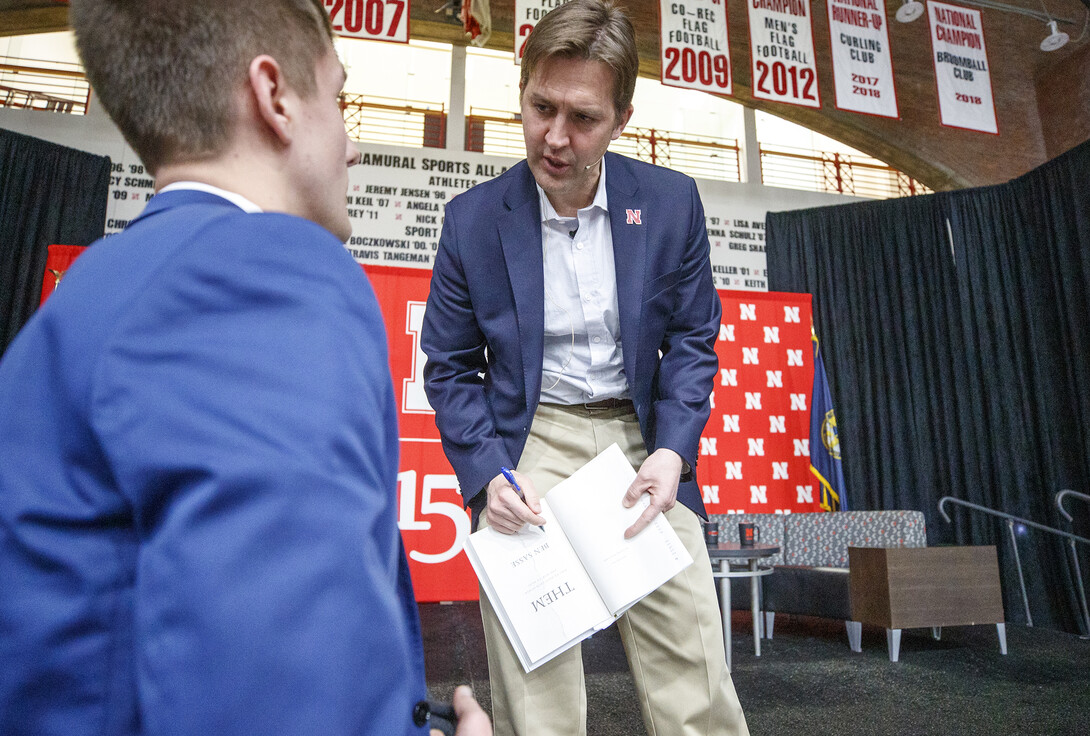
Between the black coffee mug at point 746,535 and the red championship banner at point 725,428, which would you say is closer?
the black coffee mug at point 746,535

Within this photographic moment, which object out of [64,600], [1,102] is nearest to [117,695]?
[64,600]

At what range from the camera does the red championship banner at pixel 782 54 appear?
520 cm

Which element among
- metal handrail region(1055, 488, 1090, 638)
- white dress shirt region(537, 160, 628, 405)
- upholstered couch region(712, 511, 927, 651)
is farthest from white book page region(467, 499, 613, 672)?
metal handrail region(1055, 488, 1090, 638)

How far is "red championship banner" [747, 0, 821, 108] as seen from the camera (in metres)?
5.20

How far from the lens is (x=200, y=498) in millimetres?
332

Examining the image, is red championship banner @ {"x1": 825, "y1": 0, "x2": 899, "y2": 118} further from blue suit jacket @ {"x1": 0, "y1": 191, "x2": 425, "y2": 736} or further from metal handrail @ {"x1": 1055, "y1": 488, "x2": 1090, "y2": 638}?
blue suit jacket @ {"x1": 0, "y1": 191, "x2": 425, "y2": 736}

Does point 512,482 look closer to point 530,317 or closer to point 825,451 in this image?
point 530,317

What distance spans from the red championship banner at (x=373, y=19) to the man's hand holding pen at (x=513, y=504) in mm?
4606

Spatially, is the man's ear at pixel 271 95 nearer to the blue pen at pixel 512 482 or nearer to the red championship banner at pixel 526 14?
the blue pen at pixel 512 482

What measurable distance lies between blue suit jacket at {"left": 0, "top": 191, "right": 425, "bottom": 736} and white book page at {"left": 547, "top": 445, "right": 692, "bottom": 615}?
675 mm

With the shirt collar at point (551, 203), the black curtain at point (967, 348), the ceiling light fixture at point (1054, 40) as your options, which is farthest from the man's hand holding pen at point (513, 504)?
the ceiling light fixture at point (1054, 40)

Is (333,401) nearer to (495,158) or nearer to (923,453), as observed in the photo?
(495,158)

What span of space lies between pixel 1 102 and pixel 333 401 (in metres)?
7.55

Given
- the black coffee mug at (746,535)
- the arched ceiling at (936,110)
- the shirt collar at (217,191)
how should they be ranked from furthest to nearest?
the arched ceiling at (936,110) < the black coffee mug at (746,535) < the shirt collar at (217,191)
